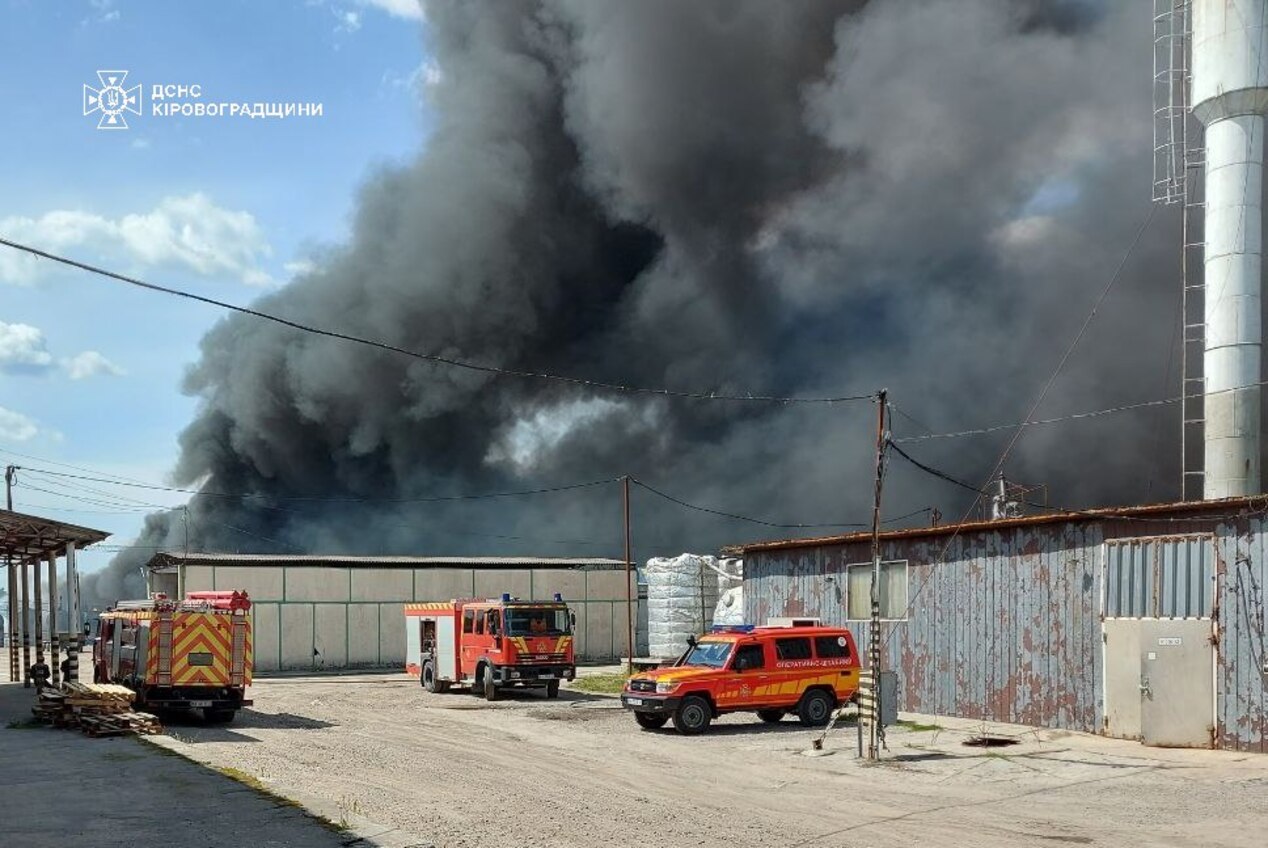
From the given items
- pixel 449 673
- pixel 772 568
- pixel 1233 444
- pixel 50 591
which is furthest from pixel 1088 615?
pixel 50 591

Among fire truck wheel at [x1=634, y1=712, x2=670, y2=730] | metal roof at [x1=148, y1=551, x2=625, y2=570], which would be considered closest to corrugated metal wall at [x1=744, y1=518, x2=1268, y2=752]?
fire truck wheel at [x1=634, y1=712, x2=670, y2=730]

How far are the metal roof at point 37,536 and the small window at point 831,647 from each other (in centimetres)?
1738

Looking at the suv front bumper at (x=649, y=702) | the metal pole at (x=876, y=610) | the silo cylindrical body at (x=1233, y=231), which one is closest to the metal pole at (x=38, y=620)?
the suv front bumper at (x=649, y=702)

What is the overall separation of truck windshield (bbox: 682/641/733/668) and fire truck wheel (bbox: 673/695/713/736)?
0.79m

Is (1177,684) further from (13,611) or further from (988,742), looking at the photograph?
(13,611)

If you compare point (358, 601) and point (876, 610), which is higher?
point (876, 610)

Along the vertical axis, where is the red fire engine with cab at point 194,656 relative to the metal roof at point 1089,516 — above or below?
below

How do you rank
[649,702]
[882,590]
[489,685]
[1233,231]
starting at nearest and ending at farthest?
1. [649,702]
2. [882,590]
3. [489,685]
4. [1233,231]

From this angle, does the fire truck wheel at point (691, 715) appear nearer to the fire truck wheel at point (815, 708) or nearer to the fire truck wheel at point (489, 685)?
the fire truck wheel at point (815, 708)

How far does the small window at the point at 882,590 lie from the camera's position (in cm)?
2625

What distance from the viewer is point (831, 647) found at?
76.6ft

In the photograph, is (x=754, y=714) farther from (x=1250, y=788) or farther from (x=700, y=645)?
(x=1250, y=788)

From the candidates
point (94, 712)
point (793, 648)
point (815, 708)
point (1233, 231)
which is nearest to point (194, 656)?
point (94, 712)

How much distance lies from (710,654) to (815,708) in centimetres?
226
